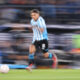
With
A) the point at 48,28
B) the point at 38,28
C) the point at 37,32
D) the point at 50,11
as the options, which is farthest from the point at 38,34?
the point at 50,11

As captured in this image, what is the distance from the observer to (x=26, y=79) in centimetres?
755

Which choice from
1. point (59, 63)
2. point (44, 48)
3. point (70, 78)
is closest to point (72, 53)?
point (59, 63)

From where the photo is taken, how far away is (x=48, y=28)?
38.1 feet

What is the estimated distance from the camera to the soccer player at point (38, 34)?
9748 millimetres

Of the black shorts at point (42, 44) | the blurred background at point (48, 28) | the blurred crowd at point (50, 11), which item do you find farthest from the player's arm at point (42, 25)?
the blurred crowd at point (50, 11)

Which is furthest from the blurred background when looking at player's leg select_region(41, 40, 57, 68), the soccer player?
the soccer player

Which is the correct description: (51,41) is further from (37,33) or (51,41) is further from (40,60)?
(37,33)

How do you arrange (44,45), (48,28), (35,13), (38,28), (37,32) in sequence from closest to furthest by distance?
(35,13), (38,28), (37,32), (44,45), (48,28)

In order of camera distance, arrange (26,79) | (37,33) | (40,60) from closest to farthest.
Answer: (26,79)
(37,33)
(40,60)

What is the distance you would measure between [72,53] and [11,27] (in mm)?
2163

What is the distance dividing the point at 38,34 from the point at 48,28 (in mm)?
1558

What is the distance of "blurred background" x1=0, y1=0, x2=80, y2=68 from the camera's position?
1137cm

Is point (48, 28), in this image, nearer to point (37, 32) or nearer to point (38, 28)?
point (37, 32)

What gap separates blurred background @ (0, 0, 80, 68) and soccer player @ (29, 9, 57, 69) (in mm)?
1077
